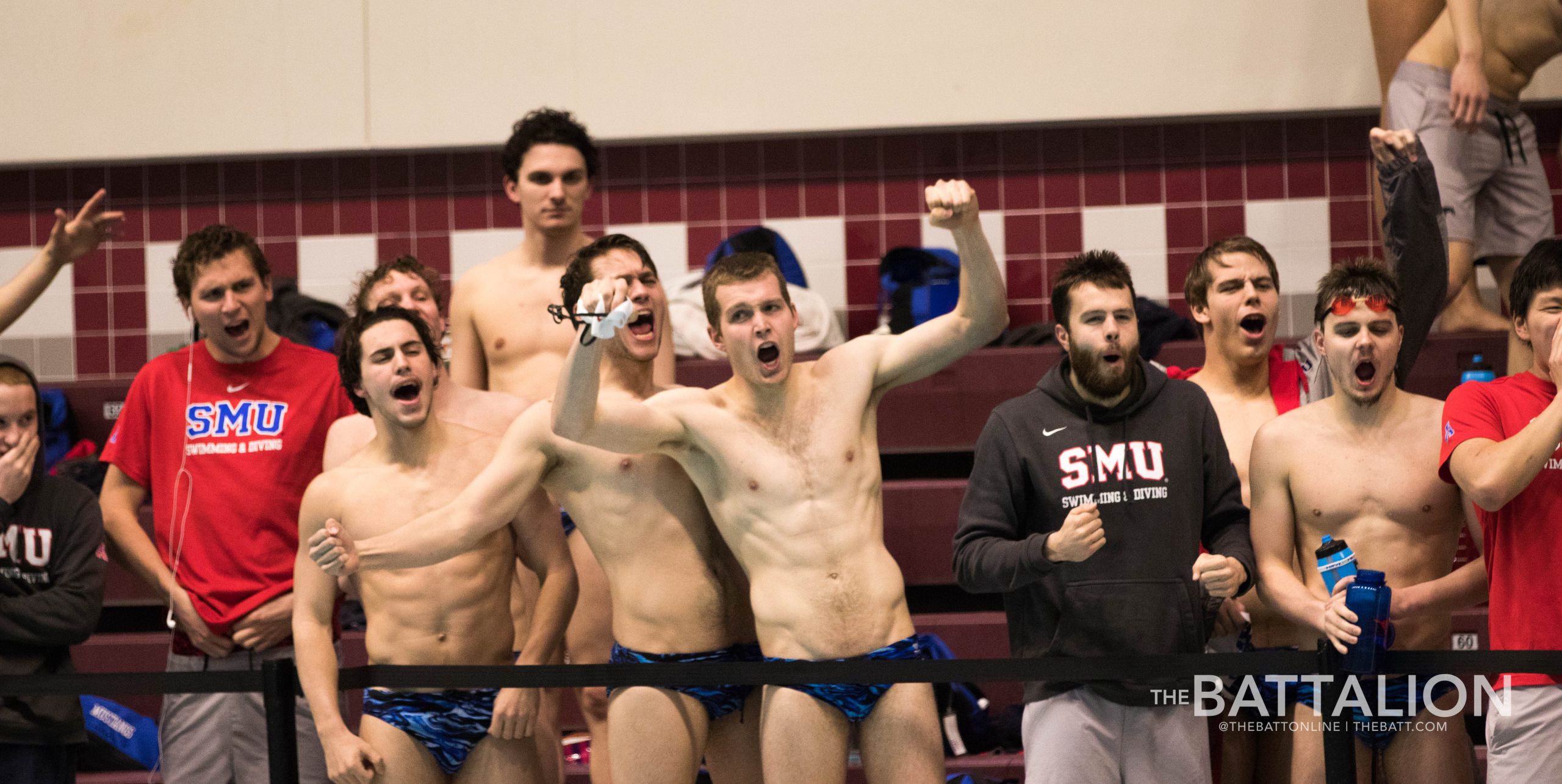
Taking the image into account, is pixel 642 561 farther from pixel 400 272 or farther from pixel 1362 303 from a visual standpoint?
pixel 1362 303

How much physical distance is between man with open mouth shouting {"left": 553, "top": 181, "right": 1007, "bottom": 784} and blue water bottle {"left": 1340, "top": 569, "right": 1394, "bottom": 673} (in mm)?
890

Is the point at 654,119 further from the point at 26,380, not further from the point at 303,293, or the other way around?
the point at 26,380

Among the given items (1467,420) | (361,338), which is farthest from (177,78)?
(1467,420)

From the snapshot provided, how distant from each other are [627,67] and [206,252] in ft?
8.70

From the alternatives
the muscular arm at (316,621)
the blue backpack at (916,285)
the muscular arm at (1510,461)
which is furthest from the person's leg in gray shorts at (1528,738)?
the blue backpack at (916,285)

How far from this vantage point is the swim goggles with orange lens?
10.8ft

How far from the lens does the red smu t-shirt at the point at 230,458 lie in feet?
12.9

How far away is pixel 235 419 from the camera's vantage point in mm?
4023

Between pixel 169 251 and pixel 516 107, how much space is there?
1736 mm

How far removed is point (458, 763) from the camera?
11.2 ft

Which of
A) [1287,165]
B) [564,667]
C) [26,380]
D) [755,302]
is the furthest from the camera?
[1287,165]

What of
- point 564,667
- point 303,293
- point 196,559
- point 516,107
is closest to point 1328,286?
point 564,667

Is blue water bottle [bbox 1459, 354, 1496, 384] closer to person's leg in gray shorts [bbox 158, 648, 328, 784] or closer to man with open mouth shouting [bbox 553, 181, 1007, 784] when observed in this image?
man with open mouth shouting [bbox 553, 181, 1007, 784]

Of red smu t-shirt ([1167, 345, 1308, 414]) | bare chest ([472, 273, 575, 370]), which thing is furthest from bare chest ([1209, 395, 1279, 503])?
bare chest ([472, 273, 575, 370])
